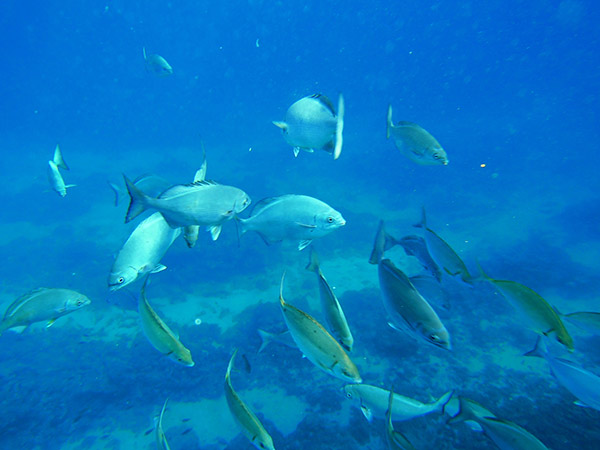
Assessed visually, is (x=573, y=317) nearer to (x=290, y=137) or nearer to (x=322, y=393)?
(x=290, y=137)

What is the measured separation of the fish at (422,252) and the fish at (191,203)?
222cm

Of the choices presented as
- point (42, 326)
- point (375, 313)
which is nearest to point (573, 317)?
point (375, 313)

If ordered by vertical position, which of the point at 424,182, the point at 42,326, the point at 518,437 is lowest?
the point at 42,326

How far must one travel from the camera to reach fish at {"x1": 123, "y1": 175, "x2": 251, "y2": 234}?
260 cm

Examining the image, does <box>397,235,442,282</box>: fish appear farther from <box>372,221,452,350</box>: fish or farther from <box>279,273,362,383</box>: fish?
<box>279,273,362,383</box>: fish

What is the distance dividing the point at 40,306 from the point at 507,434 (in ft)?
16.6

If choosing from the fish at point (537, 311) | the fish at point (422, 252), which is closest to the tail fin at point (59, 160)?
the fish at point (422, 252)

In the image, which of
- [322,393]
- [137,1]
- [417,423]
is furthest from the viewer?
[137,1]

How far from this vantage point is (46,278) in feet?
40.9

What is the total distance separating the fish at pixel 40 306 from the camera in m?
3.44

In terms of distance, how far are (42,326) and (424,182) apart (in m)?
22.6

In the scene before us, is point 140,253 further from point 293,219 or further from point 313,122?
point 313,122

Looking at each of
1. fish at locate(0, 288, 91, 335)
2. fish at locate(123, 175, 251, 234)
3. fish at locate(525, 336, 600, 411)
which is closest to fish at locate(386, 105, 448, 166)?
fish at locate(123, 175, 251, 234)

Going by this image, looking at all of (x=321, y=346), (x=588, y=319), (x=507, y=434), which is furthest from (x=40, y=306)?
(x=588, y=319)
